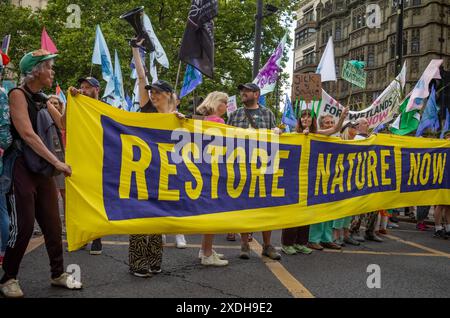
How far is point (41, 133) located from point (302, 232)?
11.3 feet

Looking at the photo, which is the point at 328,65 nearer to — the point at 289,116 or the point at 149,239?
the point at 149,239

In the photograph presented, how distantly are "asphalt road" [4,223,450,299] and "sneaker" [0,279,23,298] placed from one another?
0.36 ft

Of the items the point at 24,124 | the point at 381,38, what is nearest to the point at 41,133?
the point at 24,124

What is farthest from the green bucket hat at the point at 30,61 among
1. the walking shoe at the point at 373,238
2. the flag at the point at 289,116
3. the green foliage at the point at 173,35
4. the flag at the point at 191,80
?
the green foliage at the point at 173,35

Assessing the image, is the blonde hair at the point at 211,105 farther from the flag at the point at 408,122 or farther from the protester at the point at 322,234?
the flag at the point at 408,122

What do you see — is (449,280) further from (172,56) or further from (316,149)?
(172,56)

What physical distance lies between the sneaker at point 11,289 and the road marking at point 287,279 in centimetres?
215

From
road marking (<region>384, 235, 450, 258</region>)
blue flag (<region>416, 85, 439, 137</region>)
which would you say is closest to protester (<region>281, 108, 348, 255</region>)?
road marking (<region>384, 235, 450, 258</region>)

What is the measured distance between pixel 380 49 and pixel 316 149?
47225 millimetres

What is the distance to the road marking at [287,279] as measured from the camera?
3.92m

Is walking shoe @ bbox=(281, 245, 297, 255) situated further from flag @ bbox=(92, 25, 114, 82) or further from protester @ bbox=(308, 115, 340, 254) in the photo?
flag @ bbox=(92, 25, 114, 82)

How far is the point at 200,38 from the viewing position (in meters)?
5.43

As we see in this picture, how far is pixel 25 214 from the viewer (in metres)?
3.53

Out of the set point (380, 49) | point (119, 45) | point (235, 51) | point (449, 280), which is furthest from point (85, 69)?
point (380, 49)
